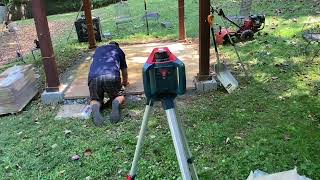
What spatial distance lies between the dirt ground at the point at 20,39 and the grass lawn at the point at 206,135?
5.02 m

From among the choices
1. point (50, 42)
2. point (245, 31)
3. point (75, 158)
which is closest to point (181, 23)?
point (245, 31)

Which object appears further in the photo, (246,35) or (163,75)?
(246,35)

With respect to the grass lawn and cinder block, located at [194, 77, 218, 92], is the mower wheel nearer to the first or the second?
the grass lawn

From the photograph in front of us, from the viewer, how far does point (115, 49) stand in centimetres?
605

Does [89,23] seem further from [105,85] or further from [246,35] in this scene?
[105,85]

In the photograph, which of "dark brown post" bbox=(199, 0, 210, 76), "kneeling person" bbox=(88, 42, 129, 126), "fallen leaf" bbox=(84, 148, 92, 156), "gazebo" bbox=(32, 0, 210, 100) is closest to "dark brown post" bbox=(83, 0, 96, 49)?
"gazebo" bbox=(32, 0, 210, 100)

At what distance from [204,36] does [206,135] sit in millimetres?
1897

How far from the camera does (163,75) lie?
94.9 inches

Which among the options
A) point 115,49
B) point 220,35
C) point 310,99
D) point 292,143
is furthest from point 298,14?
point 292,143

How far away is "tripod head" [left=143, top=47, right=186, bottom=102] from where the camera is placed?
2414 mm

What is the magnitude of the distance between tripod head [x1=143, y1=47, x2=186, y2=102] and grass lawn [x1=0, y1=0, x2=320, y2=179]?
167cm

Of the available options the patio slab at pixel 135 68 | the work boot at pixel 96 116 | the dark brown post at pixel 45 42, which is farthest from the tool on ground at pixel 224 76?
the dark brown post at pixel 45 42

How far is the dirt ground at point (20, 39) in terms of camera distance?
10.7m

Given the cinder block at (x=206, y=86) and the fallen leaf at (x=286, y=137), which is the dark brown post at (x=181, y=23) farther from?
the fallen leaf at (x=286, y=137)
